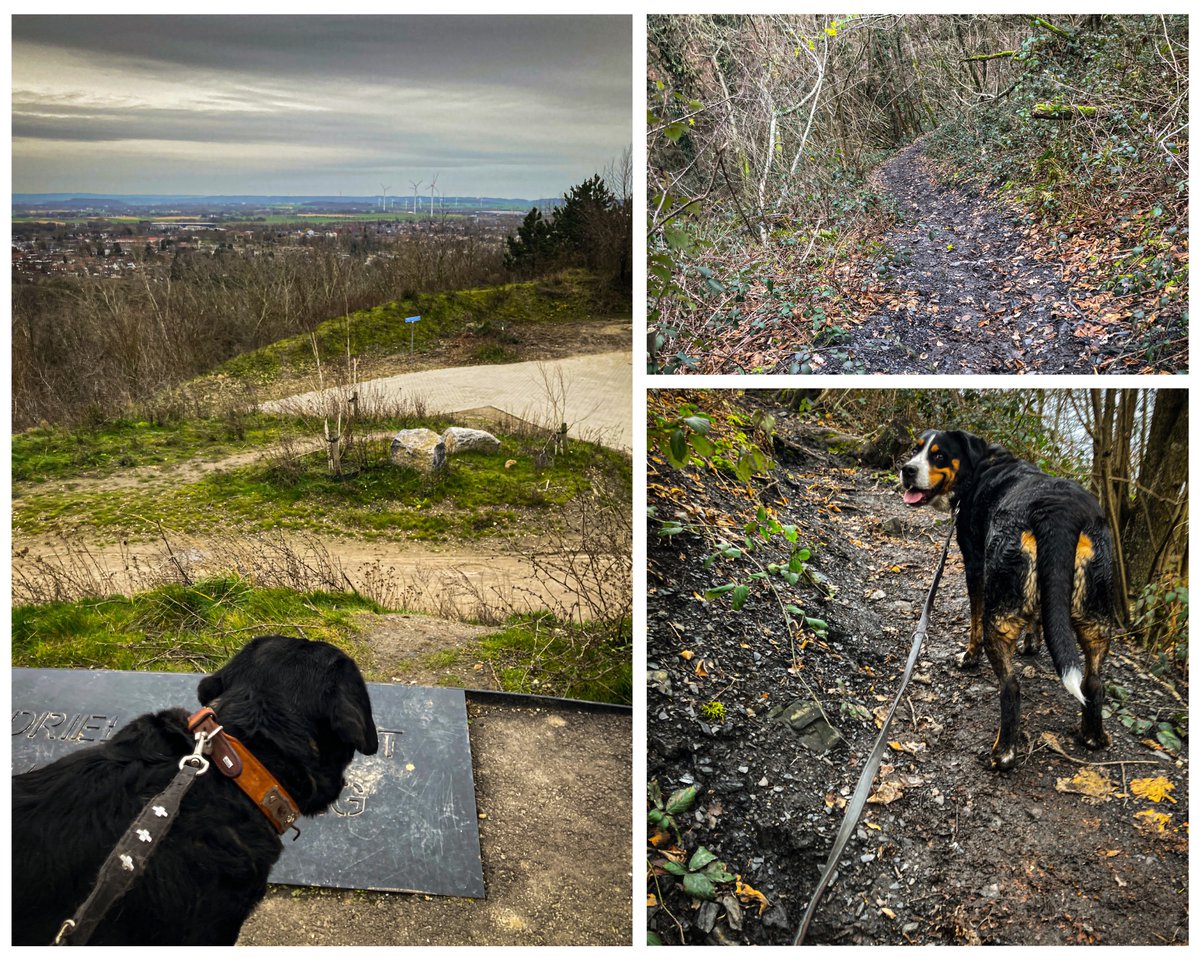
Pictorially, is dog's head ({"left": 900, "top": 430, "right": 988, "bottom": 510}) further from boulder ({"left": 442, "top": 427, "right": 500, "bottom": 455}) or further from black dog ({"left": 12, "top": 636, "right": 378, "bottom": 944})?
boulder ({"left": 442, "top": 427, "right": 500, "bottom": 455})

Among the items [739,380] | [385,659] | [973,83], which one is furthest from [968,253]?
[385,659]

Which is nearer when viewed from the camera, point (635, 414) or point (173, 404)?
point (635, 414)

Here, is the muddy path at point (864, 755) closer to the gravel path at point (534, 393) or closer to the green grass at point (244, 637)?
the green grass at point (244, 637)

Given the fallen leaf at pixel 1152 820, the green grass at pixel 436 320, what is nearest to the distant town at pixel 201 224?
the green grass at pixel 436 320

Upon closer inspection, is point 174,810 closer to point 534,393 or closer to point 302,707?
point 302,707

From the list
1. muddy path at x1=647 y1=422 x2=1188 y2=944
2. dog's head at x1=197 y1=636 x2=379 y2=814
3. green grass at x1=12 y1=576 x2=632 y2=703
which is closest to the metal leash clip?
dog's head at x1=197 y1=636 x2=379 y2=814
